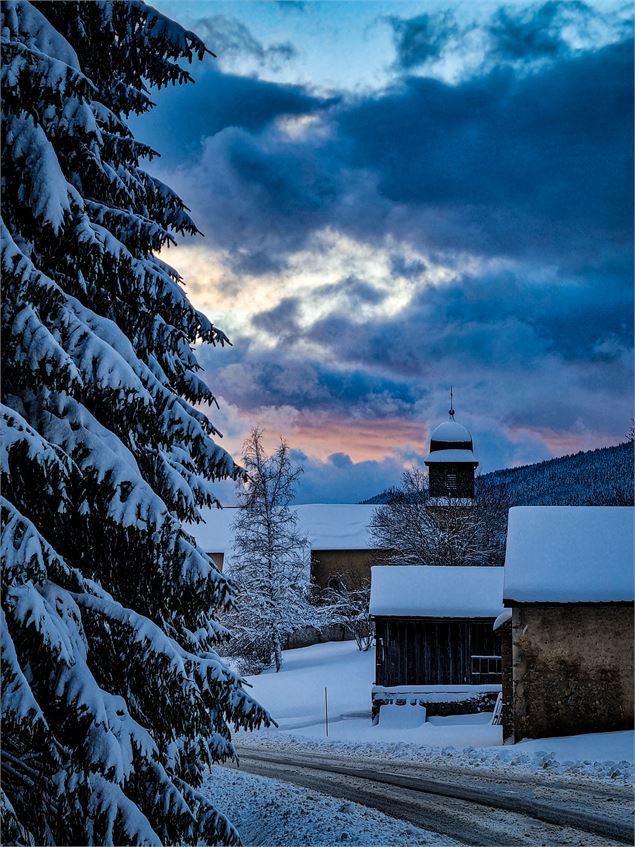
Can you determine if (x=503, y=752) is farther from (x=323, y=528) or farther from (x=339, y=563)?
(x=323, y=528)

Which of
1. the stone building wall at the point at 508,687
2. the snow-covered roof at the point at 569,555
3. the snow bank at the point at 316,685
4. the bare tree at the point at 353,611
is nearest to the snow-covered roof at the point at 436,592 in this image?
the snow bank at the point at 316,685

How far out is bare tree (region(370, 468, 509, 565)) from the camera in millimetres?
41312

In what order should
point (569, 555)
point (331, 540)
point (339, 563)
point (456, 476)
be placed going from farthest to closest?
1. point (331, 540)
2. point (339, 563)
3. point (456, 476)
4. point (569, 555)

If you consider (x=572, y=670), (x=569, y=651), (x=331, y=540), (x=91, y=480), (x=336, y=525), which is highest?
(x=336, y=525)

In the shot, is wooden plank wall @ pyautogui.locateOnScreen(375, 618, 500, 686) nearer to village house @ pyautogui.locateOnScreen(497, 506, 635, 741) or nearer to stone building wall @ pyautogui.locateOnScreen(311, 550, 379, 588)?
village house @ pyautogui.locateOnScreen(497, 506, 635, 741)

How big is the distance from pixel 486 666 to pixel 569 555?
27.9 feet

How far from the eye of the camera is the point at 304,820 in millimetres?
10703

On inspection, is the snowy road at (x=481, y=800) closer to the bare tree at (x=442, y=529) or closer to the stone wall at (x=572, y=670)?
the stone wall at (x=572, y=670)

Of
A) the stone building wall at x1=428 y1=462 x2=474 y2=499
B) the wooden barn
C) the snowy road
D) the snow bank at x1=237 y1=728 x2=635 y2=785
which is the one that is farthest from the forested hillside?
the snowy road

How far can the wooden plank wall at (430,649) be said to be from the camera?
2556 centimetres

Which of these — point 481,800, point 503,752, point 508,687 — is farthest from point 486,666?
point 481,800

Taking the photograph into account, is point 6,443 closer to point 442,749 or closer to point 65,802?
point 65,802

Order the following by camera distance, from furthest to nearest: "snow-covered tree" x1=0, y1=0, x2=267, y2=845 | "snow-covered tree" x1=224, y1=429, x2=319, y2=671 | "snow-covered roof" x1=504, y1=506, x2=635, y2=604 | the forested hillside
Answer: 1. the forested hillside
2. "snow-covered tree" x1=224, y1=429, x2=319, y2=671
3. "snow-covered roof" x1=504, y1=506, x2=635, y2=604
4. "snow-covered tree" x1=0, y1=0, x2=267, y2=845

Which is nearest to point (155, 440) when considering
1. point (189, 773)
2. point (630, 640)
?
point (189, 773)
